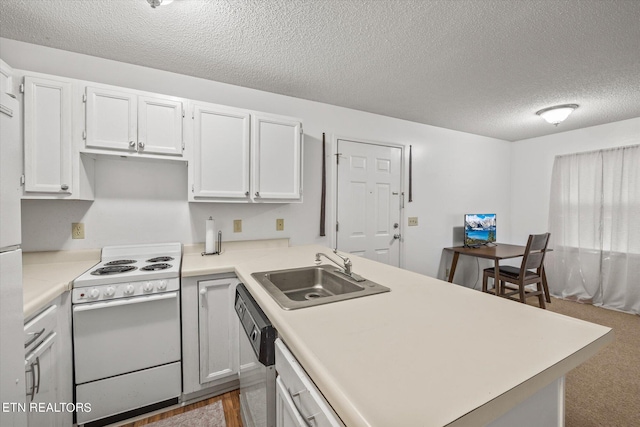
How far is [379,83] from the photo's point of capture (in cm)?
236

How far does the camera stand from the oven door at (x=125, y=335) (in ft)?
4.79

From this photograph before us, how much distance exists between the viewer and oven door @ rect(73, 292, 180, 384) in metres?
1.46

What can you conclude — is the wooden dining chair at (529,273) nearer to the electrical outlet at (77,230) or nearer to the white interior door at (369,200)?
the white interior door at (369,200)

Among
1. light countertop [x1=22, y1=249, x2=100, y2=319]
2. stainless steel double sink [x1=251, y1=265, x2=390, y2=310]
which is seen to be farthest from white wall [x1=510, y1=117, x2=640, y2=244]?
light countertop [x1=22, y1=249, x2=100, y2=319]

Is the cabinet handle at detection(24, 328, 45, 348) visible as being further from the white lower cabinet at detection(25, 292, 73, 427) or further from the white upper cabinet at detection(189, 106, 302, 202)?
→ the white upper cabinet at detection(189, 106, 302, 202)

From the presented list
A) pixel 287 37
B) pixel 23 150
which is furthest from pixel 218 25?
pixel 23 150

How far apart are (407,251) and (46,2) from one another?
3626 millimetres

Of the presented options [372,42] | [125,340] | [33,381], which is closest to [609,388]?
[372,42]

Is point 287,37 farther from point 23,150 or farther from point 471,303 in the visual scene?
point 471,303

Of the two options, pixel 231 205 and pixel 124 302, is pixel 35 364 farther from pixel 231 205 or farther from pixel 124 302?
pixel 231 205

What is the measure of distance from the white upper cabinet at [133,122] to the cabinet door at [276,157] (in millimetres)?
571

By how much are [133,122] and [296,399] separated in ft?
6.40

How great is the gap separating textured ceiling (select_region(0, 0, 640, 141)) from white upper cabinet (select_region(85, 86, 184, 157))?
0.38 meters

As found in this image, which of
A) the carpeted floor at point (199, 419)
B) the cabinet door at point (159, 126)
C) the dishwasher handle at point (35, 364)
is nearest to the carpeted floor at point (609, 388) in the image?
the carpeted floor at point (199, 419)
